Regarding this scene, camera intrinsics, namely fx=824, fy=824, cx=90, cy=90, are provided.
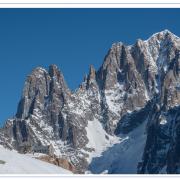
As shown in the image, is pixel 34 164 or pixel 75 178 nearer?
pixel 75 178

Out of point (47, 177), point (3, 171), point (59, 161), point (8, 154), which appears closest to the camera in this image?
point (47, 177)
